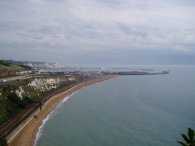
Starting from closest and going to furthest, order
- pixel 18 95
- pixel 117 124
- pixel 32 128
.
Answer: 1. pixel 32 128
2. pixel 117 124
3. pixel 18 95

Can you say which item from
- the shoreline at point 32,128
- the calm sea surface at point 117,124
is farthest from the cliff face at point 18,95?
the calm sea surface at point 117,124

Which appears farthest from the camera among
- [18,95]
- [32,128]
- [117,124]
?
[18,95]

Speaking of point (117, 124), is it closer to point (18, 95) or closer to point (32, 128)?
point (32, 128)

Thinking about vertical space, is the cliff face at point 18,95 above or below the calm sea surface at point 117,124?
above

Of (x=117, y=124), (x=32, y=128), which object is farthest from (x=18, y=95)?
(x=117, y=124)

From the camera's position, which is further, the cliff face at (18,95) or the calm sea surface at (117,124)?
the cliff face at (18,95)

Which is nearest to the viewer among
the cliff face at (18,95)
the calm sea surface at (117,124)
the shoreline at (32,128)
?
the shoreline at (32,128)

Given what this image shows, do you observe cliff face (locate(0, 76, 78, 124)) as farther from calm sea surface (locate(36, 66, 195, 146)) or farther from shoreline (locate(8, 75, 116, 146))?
calm sea surface (locate(36, 66, 195, 146))

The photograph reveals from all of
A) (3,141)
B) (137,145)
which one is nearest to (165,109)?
(137,145)

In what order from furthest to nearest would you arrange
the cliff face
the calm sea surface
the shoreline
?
the cliff face, the calm sea surface, the shoreline

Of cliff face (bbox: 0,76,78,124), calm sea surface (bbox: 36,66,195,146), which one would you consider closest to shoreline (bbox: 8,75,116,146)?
calm sea surface (bbox: 36,66,195,146)

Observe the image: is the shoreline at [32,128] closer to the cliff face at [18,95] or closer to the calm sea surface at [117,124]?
the calm sea surface at [117,124]
